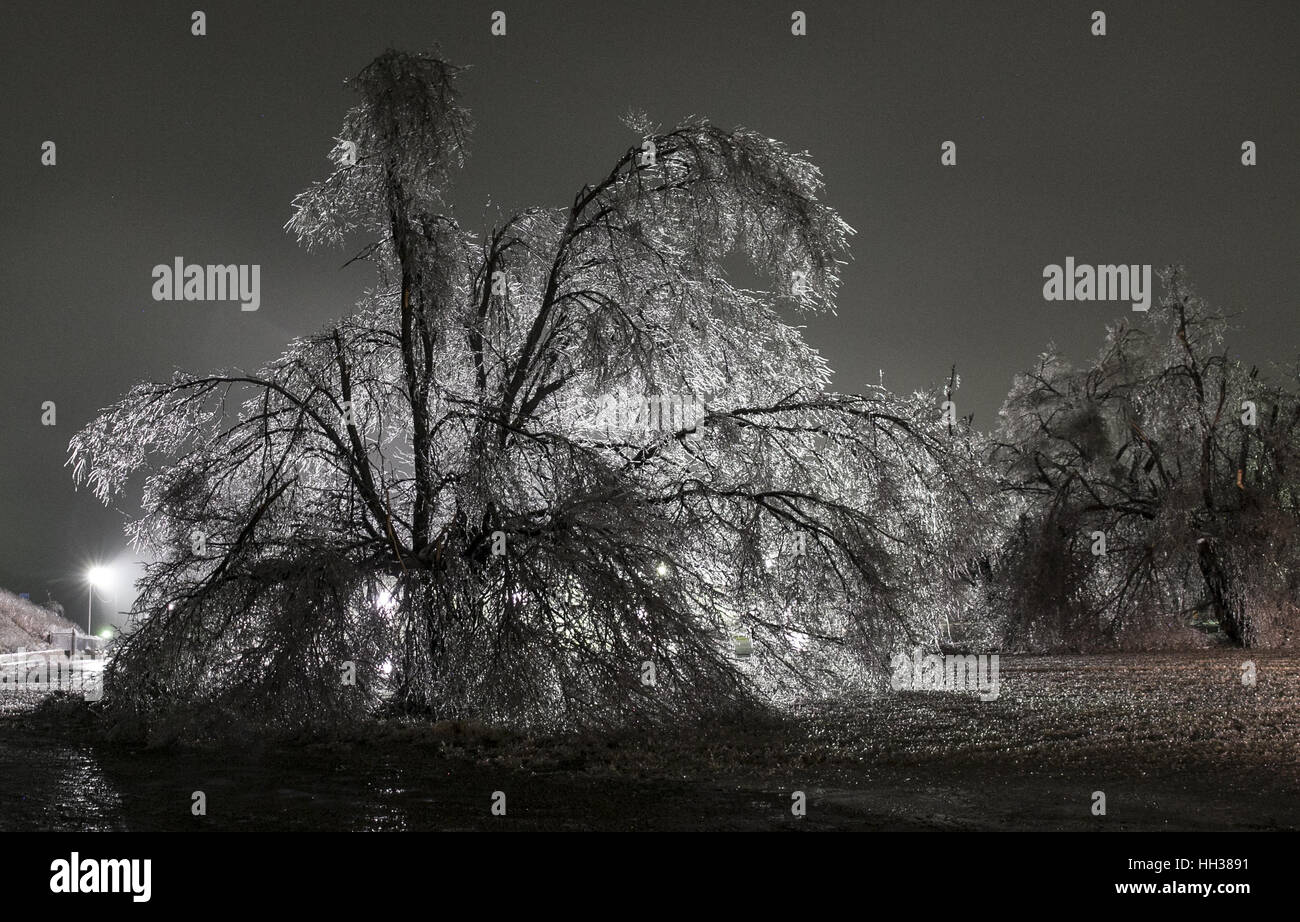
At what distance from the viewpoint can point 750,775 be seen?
916 cm

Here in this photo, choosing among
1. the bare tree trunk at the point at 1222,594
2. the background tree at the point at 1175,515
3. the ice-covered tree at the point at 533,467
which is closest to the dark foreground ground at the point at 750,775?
the ice-covered tree at the point at 533,467

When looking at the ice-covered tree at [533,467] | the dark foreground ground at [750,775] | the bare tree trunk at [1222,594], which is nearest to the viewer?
the dark foreground ground at [750,775]

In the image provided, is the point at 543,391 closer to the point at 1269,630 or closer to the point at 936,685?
the point at 936,685

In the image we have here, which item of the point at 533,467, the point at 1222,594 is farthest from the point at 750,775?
the point at 1222,594

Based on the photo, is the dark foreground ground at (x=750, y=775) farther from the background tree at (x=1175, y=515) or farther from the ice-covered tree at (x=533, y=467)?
the background tree at (x=1175, y=515)

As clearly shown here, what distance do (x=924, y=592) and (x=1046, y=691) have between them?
134 inches

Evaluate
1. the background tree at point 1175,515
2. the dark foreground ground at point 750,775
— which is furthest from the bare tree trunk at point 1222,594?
the dark foreground ground at point 750,775

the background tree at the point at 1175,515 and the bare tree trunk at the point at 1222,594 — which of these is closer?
the background tree at the point at 1175,515

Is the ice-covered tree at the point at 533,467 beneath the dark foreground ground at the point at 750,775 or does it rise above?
above

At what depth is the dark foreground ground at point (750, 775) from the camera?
754cm

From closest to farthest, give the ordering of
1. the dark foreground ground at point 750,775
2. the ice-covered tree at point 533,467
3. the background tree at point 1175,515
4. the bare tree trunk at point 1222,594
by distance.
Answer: the dark foreground ground at point 750,775, the ice-covered tree at point 533,467, the background tree at point 1175,515, the bare tree trunk at point 1222,594

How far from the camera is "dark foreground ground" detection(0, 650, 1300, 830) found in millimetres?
7536

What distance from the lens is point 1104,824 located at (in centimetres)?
720
